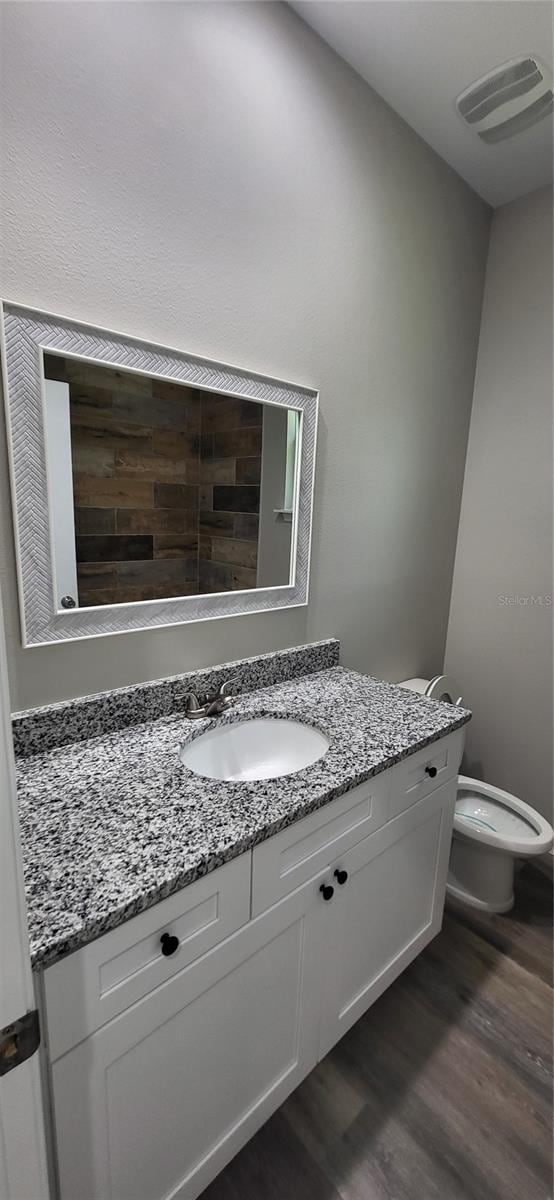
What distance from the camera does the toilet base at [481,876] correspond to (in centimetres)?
180

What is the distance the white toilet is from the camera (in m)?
1.70

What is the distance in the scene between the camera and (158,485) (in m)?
1.23

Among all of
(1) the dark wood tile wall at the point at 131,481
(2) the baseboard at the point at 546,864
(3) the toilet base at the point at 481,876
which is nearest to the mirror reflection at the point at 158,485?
(1) the dark wood tile wall at the point at 131,481

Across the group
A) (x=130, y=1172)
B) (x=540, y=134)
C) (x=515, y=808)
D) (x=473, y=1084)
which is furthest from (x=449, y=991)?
(x=540, y=134)

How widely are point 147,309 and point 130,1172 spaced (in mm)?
1622

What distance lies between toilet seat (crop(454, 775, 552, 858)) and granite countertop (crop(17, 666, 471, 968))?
59cm

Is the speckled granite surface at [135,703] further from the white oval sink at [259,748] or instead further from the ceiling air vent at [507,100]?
the ceiling air vent at [507,100]

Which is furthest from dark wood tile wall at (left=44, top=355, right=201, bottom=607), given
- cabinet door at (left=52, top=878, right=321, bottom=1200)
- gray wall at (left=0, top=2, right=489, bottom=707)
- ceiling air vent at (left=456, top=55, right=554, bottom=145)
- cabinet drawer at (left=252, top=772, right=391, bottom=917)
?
ceiling air vent at (left=456, top=55, right=554, bottom=145)

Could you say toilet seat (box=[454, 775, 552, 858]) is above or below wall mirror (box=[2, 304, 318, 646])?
below

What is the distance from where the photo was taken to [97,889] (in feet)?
2.45

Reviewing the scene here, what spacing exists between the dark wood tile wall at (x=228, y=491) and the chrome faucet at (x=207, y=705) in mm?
283

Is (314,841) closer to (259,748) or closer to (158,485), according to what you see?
(259,748)

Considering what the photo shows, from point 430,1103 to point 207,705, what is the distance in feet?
3.61

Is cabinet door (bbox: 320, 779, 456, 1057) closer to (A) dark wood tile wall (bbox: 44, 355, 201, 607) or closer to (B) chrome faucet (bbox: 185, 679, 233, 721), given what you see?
(B) chrome faucet (bbox: 185, 679, 233, 721)
